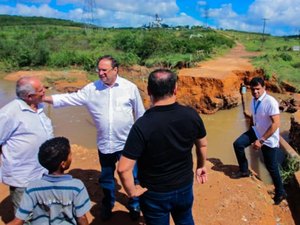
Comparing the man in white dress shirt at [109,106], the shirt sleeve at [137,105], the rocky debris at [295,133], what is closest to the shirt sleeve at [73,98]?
the man in white dress shirt at [109,106]

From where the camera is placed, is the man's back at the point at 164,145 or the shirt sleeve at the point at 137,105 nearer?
the man's back at the point at 164,145

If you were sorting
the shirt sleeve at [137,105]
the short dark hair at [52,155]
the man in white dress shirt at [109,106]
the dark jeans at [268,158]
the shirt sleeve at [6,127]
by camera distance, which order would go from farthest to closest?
the dark jeans at [268,158] → the shirt sleeve at [137,105] → the man in white dress shirt at [109,106] → the shirt sleeve at [6,127] → the short dark hair at [52,155]

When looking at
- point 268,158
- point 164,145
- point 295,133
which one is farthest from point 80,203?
point 295,133

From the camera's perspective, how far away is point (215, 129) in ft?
34.2

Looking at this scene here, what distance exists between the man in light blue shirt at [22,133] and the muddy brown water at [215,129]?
166 inches

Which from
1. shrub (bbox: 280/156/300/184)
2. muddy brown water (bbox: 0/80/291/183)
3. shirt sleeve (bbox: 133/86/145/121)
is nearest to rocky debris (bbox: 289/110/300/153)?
muddy brown water (bbox: 0/80/291/183)

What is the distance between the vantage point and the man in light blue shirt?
308 centimetres

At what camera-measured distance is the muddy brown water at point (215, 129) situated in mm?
7871

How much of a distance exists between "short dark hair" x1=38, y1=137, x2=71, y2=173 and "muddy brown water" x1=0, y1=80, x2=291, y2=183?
4976mm

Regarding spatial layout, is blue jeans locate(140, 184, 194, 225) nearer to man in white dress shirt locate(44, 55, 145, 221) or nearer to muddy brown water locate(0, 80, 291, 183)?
man in white dress shirt locate(44, 55, 145, 221)

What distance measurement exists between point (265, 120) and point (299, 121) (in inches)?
116

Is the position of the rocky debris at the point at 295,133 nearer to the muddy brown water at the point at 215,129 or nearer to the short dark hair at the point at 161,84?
the muddy brown water at the point at 215,129

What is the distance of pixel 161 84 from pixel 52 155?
89 centimetres

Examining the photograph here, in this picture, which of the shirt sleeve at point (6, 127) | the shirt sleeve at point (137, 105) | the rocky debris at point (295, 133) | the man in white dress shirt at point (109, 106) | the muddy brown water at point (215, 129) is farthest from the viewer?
the muddy brown water at point (215, 129)
